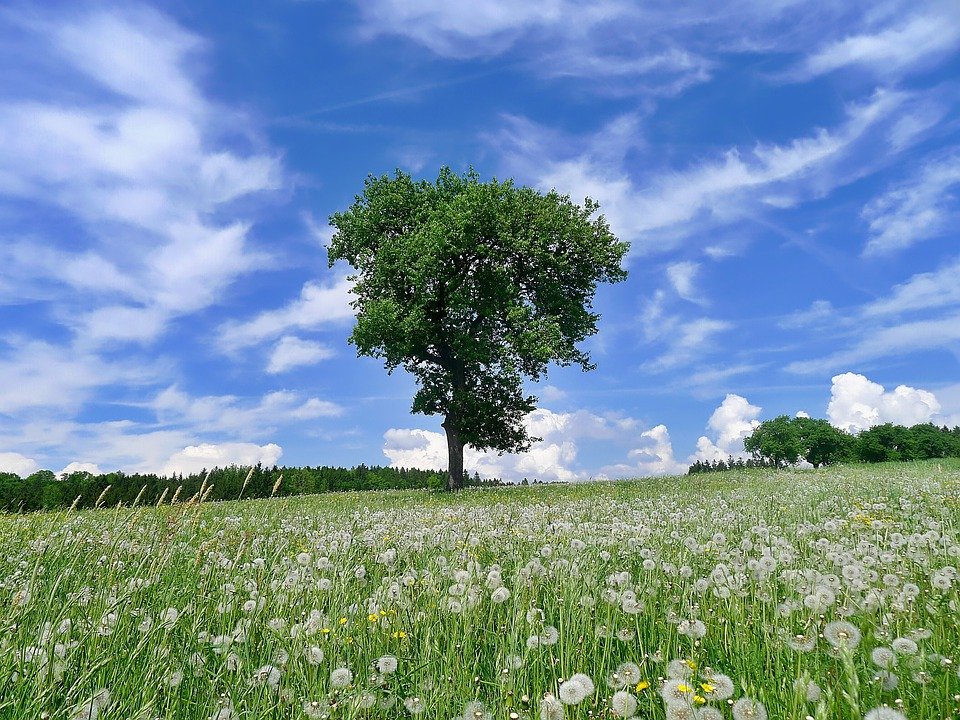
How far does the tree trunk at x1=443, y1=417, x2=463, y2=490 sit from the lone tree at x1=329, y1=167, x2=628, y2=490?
50mm

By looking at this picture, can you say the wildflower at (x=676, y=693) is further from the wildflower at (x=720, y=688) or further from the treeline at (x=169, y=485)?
the treeline at (x=169, y=485)

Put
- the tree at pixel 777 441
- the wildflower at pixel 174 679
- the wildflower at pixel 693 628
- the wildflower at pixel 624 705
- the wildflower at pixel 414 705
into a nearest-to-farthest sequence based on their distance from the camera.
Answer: the wildflower at pixel 624 705, the wildflower at pixel 414 705, the wildflower at pixel 174 679, the wildflower at pixel 693 628, the tree at pixel 777 441

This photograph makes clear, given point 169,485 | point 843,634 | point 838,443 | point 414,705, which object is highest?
point 838,443

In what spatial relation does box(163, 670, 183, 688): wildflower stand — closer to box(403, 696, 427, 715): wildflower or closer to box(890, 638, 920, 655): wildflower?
box(403, 696, 427, 715): wildflower

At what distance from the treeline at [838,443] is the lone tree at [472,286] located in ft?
185

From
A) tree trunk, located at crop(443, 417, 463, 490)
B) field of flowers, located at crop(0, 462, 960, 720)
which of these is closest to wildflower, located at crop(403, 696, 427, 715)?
field of flowers, located at crop(0, 462, 960, 720)

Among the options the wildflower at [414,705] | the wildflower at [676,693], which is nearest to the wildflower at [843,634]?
the wildflower at [676,693]

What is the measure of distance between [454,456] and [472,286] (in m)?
7.96

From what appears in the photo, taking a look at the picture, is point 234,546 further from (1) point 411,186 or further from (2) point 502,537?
(1) point 411,186

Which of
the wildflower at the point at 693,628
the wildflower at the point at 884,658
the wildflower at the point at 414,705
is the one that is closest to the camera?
the wildflower at the point at 414,705

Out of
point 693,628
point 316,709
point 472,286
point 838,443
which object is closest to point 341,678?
point 316,709

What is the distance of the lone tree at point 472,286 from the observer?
87.9 ft

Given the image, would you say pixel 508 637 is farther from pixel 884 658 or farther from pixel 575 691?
pixel 884 658

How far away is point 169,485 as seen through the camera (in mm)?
26641
